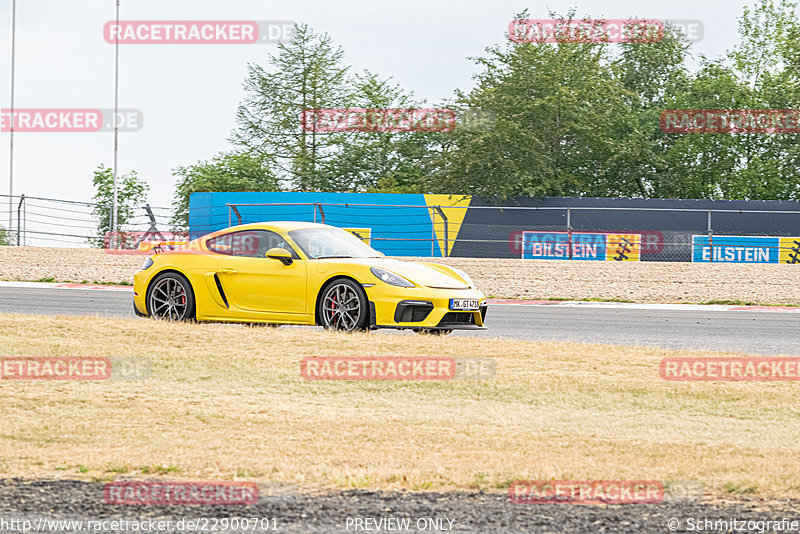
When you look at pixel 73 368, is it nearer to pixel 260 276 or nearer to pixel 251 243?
pixel 260 276

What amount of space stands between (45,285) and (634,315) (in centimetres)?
1246

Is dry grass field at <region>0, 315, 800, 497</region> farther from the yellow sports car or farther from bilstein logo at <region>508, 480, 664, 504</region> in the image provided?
the yellow sports car

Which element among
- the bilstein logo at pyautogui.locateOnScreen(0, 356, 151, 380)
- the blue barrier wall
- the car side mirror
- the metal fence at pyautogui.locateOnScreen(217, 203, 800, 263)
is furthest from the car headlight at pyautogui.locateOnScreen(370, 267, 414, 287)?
the metal fence at pyautogui.locateOnScreen(217, 203, 800, 263)

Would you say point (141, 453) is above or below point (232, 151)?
below

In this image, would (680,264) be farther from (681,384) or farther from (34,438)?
(34,438)

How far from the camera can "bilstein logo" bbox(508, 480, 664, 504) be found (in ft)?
18.1

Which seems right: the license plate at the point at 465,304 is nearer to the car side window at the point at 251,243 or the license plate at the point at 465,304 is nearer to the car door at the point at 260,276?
the car door at the point at 260,276

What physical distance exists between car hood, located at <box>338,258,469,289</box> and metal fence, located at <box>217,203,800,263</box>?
20.1m

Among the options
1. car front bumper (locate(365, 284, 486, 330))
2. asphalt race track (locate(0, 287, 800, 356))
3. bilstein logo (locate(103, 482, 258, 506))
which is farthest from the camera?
asphalt race track (locate(0, 287, 800, 356))

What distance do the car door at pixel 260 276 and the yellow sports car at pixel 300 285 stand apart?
1 cm

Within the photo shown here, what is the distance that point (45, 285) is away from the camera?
2222 centimetres

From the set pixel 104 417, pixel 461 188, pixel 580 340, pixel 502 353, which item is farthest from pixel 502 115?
pixel 104 417

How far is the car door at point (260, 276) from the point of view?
1167 centimetres

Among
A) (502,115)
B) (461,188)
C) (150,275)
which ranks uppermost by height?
(502,115)
